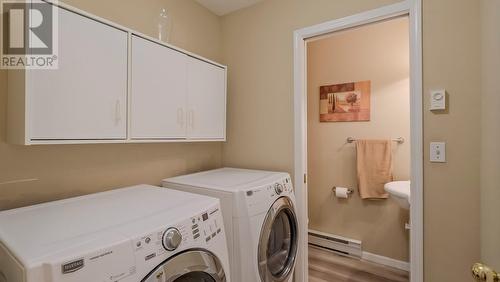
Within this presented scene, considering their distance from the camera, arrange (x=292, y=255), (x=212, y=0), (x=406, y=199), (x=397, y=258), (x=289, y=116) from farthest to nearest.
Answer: (x=397, y=258) → (x=212, y=0) → (x=289, y=116) → (x=406, y=199) → (x=292, y=255)

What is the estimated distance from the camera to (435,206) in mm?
1403

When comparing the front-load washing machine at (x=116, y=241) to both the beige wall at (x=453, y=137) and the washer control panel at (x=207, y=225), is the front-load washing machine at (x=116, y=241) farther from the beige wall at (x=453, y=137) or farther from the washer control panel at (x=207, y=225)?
the beige wall at (x=453, y=137)

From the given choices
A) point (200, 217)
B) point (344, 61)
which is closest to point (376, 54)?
point (344, 61)

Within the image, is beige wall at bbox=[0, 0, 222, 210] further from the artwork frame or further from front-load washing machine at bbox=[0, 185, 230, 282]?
the artwork frame

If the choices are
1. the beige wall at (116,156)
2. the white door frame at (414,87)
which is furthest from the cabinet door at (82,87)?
the white door frame at (414,87)

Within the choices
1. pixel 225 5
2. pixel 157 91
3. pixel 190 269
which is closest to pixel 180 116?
pixel 157 91

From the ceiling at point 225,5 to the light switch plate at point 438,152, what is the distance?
176 cm

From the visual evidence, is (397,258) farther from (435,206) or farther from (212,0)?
(212,0)

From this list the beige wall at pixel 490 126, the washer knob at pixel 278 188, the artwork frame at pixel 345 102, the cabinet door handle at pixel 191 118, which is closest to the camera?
the beige wall at pixel 490 126

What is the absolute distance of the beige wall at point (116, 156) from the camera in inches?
46.3

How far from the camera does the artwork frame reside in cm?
256

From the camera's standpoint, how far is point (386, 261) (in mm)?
2414

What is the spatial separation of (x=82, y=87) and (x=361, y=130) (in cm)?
247

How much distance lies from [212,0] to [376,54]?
1724 millimetres
